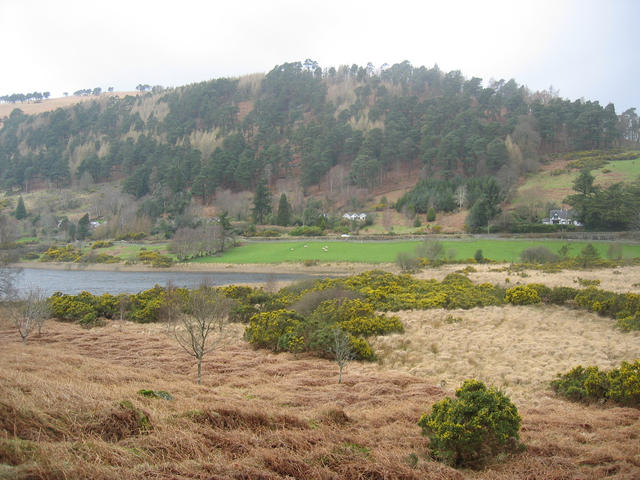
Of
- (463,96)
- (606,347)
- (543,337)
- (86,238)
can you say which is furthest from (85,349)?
(463,96)

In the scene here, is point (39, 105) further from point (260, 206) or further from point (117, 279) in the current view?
point (117, 279)

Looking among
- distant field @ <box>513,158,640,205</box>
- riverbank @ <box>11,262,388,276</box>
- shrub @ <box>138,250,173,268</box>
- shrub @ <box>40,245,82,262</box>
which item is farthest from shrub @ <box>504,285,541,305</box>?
shrub @ <box>40,245,82,262</box>

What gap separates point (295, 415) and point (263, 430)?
0.92 m

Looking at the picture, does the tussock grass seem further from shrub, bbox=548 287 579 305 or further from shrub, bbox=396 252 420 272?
shrub, bbox=396 252 420 272

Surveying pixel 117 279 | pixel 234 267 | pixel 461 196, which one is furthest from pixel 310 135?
pixel 117 279

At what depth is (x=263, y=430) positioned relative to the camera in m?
5.39

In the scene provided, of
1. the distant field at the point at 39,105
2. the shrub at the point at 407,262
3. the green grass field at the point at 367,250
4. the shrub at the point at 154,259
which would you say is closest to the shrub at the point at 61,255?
the shrub at the point at 154,259

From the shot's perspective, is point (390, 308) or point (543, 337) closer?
point (543, 337)

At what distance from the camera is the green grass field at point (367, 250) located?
131 feet

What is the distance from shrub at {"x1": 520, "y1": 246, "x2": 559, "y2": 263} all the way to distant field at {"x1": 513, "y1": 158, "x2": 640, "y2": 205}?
2431cm

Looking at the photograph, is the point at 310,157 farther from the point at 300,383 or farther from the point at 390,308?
the point at 300,383

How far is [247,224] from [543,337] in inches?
2100

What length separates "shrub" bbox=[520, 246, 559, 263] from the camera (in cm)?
3278

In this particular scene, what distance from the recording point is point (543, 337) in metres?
13.4
